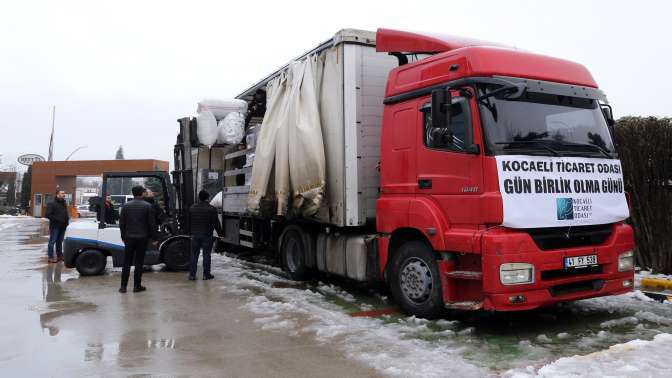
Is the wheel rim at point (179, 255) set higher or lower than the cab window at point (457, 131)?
lower

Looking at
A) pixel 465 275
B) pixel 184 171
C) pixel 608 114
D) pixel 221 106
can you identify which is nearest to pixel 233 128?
pixel 221 106

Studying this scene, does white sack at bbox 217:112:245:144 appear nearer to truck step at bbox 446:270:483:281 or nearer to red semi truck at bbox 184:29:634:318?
red semi truck at bbox 184:29:634:318

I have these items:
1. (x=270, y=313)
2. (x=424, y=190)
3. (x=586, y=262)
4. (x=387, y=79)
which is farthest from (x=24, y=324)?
(x=586, y=262)

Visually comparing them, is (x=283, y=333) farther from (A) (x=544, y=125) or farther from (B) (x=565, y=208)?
(A) (x=544, y=125)

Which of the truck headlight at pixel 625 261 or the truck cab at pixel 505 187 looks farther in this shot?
the truck headlight at pixel 625 261

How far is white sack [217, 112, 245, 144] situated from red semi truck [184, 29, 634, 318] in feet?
12.3

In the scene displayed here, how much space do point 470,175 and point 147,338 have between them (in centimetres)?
375

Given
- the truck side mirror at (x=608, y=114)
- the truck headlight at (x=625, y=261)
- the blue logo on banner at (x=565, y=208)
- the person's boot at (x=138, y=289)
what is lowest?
the person's boot at (x=138, y=289)

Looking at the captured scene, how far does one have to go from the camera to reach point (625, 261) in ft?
19.0

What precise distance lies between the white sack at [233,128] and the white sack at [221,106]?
21cm

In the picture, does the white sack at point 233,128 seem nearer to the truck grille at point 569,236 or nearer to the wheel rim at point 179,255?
the wheel rim at point 179,255

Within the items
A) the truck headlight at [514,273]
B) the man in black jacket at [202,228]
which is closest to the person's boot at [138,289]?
the man in black jacket at [202,228]

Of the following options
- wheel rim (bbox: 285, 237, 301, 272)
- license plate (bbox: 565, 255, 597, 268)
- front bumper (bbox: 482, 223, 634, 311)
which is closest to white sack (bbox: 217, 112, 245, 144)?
wheel rim (bbox: 285, 237, 301, 272)

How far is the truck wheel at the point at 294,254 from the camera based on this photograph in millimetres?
8695
